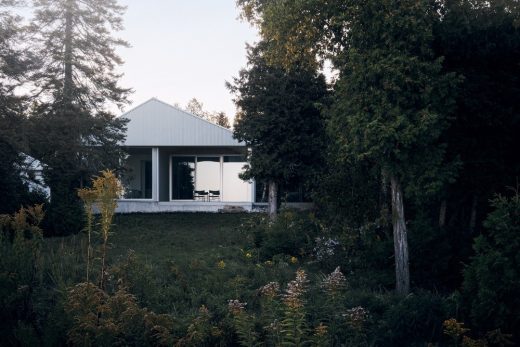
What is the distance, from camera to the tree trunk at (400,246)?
27.8ft

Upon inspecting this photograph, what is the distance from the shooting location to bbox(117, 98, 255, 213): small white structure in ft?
76.7

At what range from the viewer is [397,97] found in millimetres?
8070

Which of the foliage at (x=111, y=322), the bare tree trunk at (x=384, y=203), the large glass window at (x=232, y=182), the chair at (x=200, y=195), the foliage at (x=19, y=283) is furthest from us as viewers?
the chair at (x=200, y=195)

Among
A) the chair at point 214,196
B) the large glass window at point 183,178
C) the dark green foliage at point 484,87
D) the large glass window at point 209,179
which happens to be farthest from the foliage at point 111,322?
the large glass window at point 183,178

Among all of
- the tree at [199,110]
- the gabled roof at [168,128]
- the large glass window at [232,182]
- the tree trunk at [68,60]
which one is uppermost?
the tree at [199,110]

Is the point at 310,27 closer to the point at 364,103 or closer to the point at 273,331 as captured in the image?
the point at 364,103

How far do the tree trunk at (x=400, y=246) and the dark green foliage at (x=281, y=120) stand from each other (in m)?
7.32

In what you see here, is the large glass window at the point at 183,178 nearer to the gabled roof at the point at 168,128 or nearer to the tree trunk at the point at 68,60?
the gabled roof at the point at 168,128

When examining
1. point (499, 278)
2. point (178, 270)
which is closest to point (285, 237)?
point (178, 270)

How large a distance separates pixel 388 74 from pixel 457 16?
1.83 metres

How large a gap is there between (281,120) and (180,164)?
10.6 m

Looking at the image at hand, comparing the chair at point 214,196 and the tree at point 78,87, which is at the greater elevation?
the tree at point 78,87

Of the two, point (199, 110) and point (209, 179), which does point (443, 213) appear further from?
point (199, 110)

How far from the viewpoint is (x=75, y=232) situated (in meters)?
15.9
